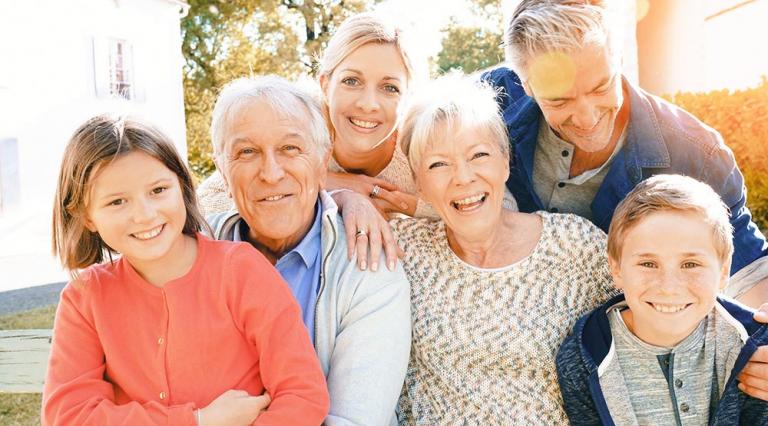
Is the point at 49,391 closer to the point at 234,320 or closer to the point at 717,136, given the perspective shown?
the point at 234,320

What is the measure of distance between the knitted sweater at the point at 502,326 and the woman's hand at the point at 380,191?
0.53m

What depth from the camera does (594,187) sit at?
10.1ft

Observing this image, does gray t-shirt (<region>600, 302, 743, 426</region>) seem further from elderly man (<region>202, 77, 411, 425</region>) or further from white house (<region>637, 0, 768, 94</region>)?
white house (<region>637, 0, 768, 94</region>)

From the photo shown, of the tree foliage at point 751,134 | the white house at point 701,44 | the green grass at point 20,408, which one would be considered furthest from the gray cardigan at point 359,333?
the white house at point 701,44

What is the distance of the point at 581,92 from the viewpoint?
2.74 m

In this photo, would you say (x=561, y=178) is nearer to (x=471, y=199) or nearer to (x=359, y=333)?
(x=471, y=199)

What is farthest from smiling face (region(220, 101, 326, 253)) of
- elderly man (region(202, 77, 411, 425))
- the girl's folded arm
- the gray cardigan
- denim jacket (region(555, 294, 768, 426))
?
denim jacket (region(555, 294, 768, 426))

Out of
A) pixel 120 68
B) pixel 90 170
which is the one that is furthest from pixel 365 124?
pixel 120 68

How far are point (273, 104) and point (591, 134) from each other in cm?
130

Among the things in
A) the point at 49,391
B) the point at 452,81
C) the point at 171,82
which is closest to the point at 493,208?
the point at 452,81

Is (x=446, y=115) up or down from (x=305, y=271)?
up

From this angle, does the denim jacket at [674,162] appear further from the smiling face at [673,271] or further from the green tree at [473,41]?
the green tree at [473,41]

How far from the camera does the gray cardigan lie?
2324mm

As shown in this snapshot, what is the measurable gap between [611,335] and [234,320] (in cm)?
127
